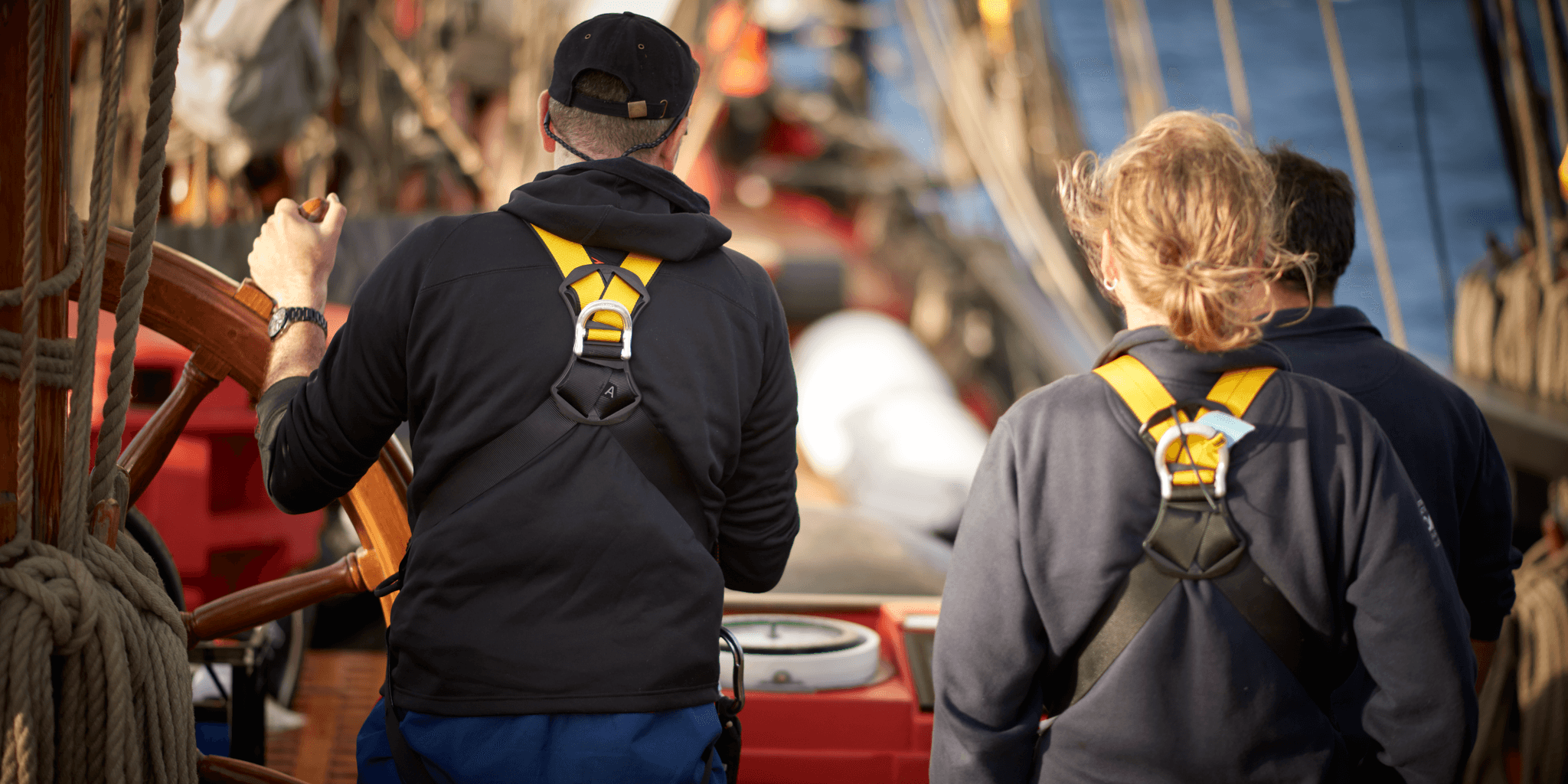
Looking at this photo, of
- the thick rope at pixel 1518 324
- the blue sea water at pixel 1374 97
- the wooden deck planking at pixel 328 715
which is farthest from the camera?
the blue sea water at pixel 1374 97

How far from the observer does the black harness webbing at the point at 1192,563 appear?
1.00 metres

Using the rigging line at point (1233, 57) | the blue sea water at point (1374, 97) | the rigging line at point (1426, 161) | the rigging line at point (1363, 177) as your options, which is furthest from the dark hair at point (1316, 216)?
the blue sea water at point (1374, 97)

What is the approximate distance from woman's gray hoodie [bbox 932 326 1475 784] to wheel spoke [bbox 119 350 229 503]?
0.91 meters

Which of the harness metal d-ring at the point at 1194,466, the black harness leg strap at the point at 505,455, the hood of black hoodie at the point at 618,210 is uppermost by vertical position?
the hood of black hoodie at the point at 618,210

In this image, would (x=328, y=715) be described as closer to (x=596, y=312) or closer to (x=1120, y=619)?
(x=596, y=312)

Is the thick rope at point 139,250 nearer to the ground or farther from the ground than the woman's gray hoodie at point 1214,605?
farther from the ground

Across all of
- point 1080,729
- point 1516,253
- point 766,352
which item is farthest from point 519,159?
point 1080,729

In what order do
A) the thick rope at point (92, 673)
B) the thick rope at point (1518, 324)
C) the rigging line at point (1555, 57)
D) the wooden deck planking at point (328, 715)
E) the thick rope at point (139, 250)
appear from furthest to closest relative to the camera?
1. the thick rope at point (1518, 324)
2. the rigging line at point (1555, 57)
3. the wooden deck planking at point (328, 715)
4. the thick rope at point (139, 250)
5. the thick rope at point (92, 673)

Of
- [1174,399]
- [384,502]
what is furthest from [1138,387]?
[384,502]

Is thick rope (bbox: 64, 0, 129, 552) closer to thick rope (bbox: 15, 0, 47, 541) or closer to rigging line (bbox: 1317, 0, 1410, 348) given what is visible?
thick rope (bbox: 15, 0, 47, 541)

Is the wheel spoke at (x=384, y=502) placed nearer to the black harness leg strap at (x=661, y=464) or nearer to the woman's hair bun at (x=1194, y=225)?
the black harness leg strap at (x=661, y=464)

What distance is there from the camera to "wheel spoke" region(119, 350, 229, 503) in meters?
1.38

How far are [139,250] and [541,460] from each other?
440 mm

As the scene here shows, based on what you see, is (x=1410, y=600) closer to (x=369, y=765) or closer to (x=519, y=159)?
(x=369, y=765)
